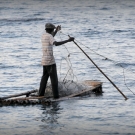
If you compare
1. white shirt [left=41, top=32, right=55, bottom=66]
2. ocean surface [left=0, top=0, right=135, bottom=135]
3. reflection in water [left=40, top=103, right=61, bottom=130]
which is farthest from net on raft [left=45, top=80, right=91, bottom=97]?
white shirt [left=41, top=32, right=55, bottom=66]

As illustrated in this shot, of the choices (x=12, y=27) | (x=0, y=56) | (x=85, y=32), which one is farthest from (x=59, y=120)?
(x=12, y=27)

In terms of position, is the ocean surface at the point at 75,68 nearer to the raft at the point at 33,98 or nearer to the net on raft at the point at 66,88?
the raft at the point at 33,98

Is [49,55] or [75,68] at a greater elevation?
[49,55]

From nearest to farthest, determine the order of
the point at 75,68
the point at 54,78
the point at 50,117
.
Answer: the point at 50,117 → the point at 54,78 → the point at 75,68

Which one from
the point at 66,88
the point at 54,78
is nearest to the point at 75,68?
the point at 66,88

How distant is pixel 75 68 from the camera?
2442 centimetres

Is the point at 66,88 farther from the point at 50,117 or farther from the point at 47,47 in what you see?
the point at 50,117

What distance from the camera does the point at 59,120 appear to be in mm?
15430

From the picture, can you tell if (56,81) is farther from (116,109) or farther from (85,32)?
(85,32)

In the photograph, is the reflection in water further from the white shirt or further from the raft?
the white shirt

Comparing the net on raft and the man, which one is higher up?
the man

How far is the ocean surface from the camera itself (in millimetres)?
15070

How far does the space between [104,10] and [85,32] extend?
16587 millimetres

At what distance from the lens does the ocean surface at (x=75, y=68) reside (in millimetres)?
15070
